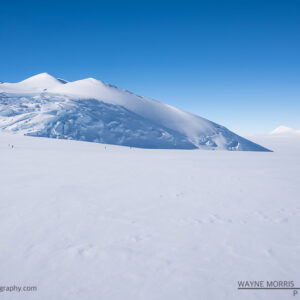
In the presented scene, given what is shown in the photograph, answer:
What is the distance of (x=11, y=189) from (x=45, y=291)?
5810mm

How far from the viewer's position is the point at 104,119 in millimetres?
77188

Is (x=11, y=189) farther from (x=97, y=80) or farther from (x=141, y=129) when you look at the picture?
(x=97, y=80)

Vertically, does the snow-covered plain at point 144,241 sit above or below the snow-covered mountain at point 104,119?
below

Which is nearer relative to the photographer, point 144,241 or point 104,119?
point 144,241

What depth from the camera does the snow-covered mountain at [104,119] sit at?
6412cm

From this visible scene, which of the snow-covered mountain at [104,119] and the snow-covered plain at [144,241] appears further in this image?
the snow-covered mountain at [104,119]

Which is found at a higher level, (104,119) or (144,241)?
(104,119)

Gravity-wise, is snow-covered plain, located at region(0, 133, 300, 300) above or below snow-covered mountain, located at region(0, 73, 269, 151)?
below

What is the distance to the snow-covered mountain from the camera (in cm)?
6412

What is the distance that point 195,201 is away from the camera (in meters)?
A: 7.10

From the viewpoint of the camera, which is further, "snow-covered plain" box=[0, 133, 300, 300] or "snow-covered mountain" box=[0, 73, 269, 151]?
"snow-covered mountain" box=[0, 73, 269, 151]

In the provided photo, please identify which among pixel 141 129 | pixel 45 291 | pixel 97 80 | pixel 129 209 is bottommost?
pixel 45 291

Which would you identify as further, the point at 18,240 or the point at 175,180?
the point at 175,180

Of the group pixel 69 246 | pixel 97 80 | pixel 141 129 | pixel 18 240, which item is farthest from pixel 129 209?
pixel 97 80
